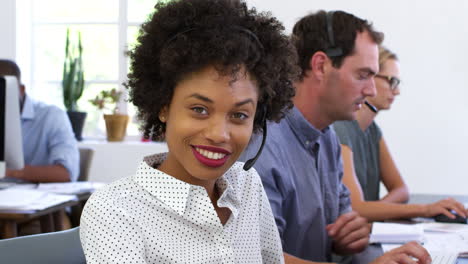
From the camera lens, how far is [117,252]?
959 millimetres

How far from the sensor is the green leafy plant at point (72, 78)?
198 inches

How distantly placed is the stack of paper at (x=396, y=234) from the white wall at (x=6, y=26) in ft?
13.6

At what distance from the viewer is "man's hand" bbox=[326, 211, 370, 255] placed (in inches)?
68.6

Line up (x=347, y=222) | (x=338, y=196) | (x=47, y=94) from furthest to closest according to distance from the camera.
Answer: (x=47, y=94) < (x=338, y=196) < (x=347, y=222)

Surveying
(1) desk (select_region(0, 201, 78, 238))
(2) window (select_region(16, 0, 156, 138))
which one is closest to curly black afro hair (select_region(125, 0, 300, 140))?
(1) desk (select_region(0, 201, 78, 238))

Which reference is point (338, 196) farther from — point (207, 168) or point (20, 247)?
point (20, 247)

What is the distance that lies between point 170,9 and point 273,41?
0.63 ft

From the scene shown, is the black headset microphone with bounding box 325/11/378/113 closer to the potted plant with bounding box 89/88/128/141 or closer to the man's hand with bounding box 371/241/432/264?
the man's hand with bounding box 371/241/432/264

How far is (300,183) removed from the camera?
1751mm

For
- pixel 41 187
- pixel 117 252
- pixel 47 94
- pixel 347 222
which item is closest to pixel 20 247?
pixel 117 252

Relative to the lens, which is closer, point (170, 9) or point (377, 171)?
point (170, 9)

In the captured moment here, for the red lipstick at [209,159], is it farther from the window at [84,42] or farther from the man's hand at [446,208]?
the window at [84,42]

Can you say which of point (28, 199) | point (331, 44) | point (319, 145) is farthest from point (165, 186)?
point (28, 199)

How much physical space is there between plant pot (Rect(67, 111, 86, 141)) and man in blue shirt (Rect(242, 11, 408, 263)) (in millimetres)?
3163
